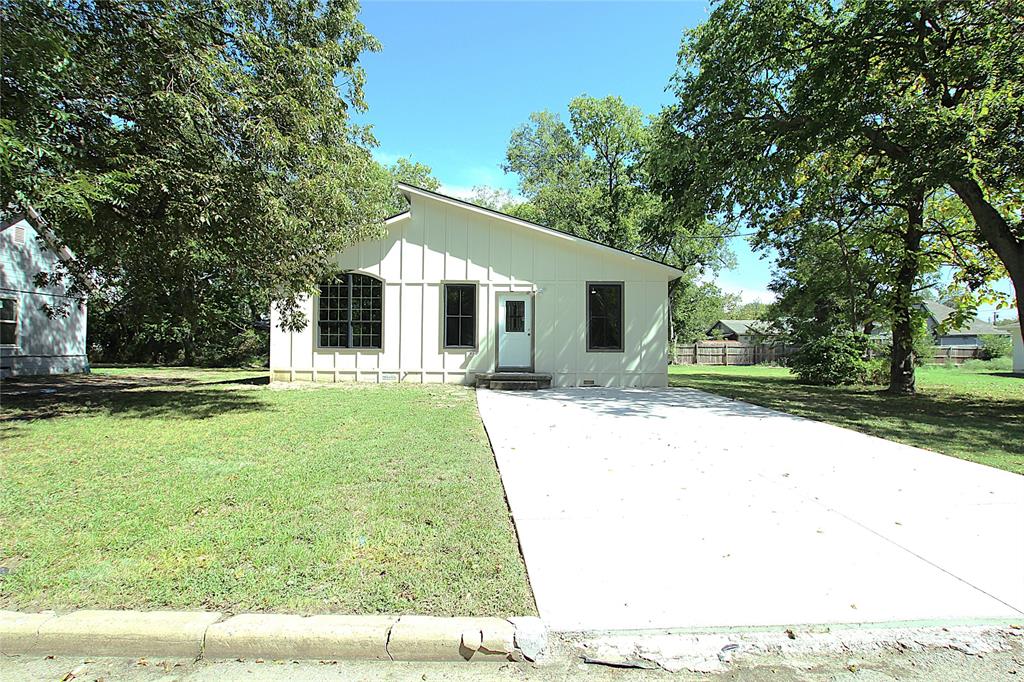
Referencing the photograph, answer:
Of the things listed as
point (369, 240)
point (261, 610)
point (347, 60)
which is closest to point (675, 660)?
point (261, 610)

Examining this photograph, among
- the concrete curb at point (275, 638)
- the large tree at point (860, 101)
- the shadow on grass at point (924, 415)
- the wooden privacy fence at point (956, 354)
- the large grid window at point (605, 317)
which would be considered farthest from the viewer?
the wooden privacy fence at point (956, 354)

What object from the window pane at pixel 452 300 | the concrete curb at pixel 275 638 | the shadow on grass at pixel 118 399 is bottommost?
the concrete curb at pixel 275 638

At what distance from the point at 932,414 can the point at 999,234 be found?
445 cm

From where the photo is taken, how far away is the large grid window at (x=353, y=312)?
14.0 meters

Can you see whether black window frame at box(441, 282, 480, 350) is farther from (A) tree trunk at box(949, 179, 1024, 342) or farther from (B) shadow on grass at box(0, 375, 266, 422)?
(A) tree trunk at box(949, 179, 1024, 342)

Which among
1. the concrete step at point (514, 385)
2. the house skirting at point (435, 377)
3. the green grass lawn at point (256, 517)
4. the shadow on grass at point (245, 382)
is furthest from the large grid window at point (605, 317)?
the shadow on grass at point (245, 382)

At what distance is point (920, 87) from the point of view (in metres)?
11.9

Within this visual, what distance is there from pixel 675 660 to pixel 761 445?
4.98 meters

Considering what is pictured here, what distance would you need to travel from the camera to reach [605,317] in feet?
46.3

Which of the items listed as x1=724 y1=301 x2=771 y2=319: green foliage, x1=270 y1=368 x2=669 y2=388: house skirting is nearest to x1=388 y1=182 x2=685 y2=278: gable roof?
x1=270 y1=368 x2=669 y2=388: house skirting

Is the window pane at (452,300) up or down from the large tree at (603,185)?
down

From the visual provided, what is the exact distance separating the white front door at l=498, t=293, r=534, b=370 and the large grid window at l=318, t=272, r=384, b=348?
317 centimetres

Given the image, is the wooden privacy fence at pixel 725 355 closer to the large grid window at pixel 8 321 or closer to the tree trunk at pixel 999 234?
the tree trunk at pixel 999 234

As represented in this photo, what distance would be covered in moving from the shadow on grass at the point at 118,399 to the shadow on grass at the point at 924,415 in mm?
10250
